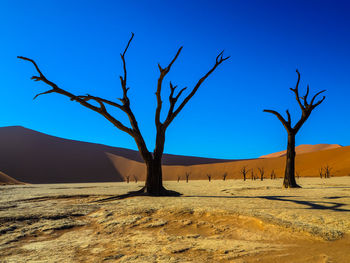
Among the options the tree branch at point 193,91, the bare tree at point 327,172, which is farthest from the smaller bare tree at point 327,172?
the tree branch at point 193,91

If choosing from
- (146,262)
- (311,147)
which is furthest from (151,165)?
(311,147)

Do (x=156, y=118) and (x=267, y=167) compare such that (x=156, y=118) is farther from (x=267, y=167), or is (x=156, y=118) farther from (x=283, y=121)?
(x=267, y=167)

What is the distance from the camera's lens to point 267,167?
51.4 m

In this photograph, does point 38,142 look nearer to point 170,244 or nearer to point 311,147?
point 170,244

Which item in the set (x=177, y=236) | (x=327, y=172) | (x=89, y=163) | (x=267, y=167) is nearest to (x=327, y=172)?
(x=327, y=172)

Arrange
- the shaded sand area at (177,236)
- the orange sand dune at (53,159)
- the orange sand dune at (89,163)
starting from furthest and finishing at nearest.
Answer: the orange sand dune at (53,159) → the orange sand dune at (89,163) → the shaded sand area at (177,236)

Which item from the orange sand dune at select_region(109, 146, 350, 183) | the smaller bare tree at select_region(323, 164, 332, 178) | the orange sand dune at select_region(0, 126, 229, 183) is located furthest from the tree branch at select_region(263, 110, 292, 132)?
the orange sand dune at select_region(0, 126, 229, 183)

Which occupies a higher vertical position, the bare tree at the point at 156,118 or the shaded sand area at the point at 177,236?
the bare tree at the point at 156,118

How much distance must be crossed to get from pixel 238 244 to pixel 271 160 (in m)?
54.7

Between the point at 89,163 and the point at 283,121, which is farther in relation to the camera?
the point at 89,163

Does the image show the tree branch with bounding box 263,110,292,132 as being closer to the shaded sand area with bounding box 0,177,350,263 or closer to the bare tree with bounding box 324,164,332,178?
the shaded sand area with bounding box 0,177,350,263

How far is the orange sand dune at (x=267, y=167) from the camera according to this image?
42059 mm

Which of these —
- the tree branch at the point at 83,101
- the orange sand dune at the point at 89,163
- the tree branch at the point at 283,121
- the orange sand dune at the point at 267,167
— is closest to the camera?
the tree branch at the point at 83,101

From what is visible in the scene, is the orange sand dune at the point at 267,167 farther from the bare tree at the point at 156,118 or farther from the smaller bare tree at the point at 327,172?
the bare tree at the point at 156,118
